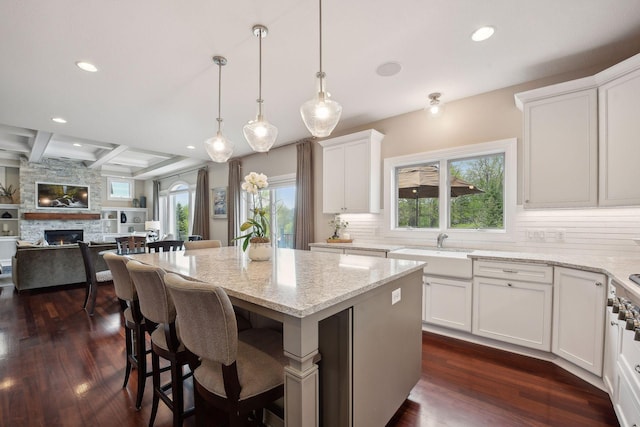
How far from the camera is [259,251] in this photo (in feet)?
7.16

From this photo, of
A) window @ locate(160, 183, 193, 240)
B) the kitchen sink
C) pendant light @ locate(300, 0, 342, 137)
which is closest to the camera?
pendant light @ locate(300, 0, 342, 137)

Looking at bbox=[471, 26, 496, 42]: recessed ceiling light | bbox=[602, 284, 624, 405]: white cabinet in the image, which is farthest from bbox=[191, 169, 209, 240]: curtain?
bbox=[602, 284, 624, 405]: white cabinet

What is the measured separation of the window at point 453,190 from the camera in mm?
3059

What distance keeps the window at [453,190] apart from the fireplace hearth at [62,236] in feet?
29.2

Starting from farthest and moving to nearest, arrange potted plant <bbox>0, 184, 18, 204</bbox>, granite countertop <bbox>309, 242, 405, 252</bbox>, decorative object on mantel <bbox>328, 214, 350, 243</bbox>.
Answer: potted plant <bbox>0, 184, 18, 204</bbox>
decorative object on mantel <bbox>328, 214, 350, 243</bbox>
granite countertop <bbox>309, 242, 405, 252</bbox>

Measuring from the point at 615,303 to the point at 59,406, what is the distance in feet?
11.7

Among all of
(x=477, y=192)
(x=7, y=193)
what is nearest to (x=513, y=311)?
(x=477, y=192)

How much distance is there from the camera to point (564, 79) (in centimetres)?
265

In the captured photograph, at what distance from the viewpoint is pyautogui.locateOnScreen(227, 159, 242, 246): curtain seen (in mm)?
6053

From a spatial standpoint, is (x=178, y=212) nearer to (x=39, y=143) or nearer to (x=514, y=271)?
(x=39, y=143)

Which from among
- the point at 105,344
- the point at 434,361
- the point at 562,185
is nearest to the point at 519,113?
the point at 562,185

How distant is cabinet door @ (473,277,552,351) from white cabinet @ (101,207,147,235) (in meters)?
10.6

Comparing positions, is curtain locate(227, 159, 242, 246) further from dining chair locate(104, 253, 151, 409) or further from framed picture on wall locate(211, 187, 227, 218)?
dining chair locate(104, 253, 151, 409)

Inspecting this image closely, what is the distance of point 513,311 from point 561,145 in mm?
1567
